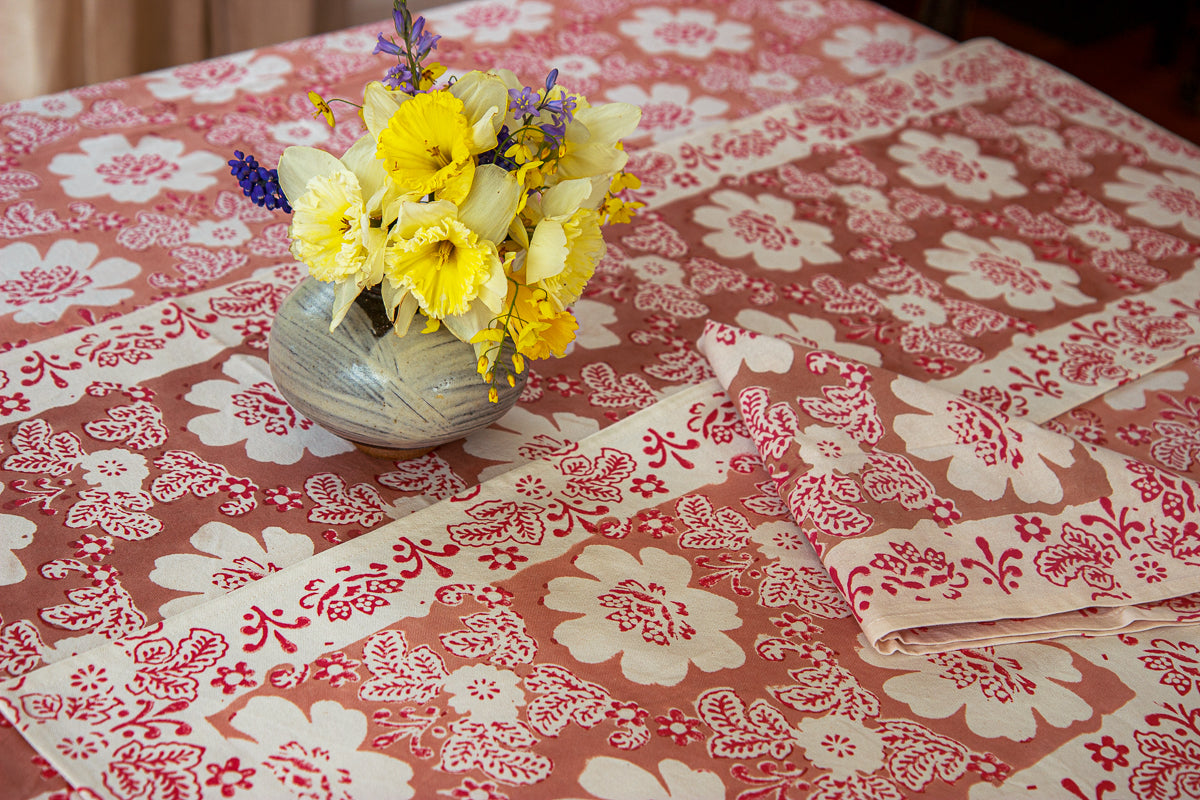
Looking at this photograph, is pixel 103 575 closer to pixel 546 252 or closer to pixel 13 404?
pixel 13 404

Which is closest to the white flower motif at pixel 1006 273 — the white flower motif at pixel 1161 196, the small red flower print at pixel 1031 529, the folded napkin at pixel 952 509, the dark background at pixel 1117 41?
the white flower motif at pixel 1161 196

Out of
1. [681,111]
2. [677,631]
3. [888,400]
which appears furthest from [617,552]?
[681,111]

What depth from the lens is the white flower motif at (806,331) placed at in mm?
1251

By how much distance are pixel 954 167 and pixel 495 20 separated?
2.58 ft

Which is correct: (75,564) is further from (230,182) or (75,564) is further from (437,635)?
(230,182)

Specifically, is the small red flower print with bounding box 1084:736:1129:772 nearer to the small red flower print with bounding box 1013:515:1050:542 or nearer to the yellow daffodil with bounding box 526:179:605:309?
the small red flower print with bounding box 1013:515:1050:542

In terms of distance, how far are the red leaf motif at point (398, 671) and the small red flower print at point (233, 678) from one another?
3.2 inches

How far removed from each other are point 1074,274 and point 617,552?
837 mm

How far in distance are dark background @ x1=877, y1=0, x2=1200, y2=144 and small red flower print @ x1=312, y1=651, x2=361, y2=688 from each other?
11.0 ft

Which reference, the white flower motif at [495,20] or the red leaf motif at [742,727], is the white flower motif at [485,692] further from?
the white flower motif at [495,20]

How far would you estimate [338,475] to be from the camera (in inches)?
39.3

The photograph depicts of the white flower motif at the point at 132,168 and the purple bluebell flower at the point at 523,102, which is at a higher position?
the purple bluebell flower at the point at 523,102

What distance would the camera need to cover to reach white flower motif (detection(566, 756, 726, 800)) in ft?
2.45

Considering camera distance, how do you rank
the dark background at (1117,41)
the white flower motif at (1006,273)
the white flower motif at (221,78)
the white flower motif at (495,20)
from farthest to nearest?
the dark background at (1117,41), the white flower motif at (495,20), the white flower motif at (221,78), the white flower motif at (1006,273)
